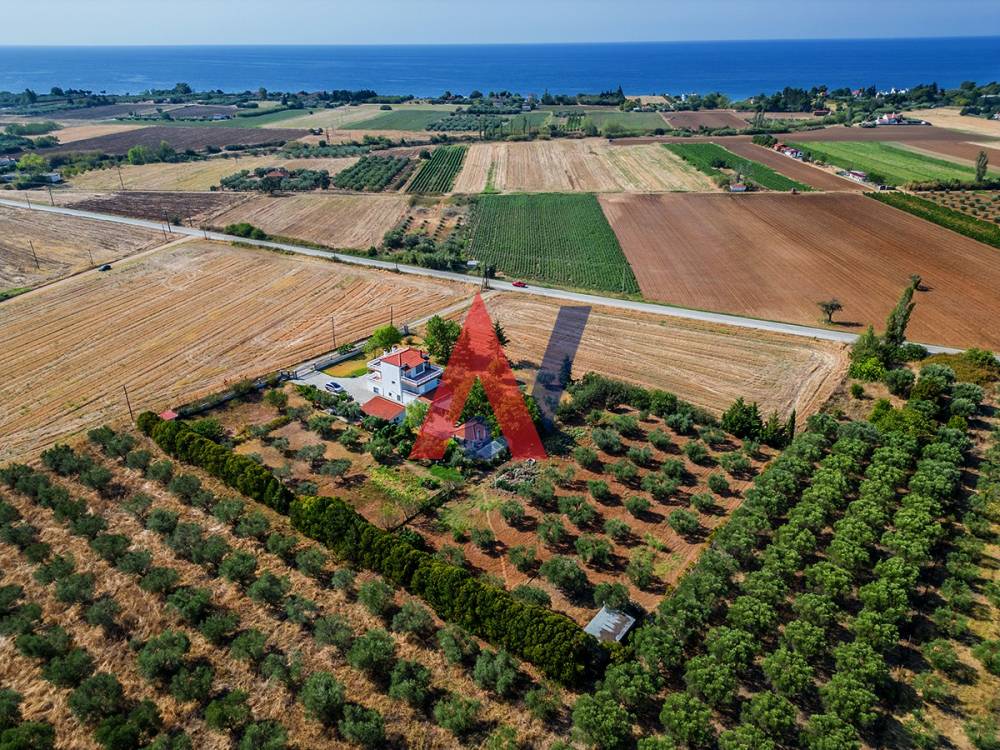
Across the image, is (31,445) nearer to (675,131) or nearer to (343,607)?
(343,607)

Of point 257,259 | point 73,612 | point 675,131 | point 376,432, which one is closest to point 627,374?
point 376,432

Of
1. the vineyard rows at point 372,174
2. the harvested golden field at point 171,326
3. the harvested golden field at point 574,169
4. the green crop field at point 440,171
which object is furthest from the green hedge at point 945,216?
the vineyard rows at point 372,174

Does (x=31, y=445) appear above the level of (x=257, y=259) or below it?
below

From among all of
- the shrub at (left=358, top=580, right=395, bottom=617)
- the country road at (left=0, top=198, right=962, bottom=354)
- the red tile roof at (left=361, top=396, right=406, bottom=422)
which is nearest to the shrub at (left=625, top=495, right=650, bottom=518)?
the shrub at (left=358, top=580, right=395, bottom=617)

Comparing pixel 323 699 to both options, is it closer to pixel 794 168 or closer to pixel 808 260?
pixel 808 260

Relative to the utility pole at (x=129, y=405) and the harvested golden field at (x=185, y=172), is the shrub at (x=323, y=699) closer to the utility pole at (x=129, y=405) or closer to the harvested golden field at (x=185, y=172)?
the utility pole at (x=129, y=405)

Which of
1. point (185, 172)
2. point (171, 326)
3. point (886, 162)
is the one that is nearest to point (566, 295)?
point (171, 326)
